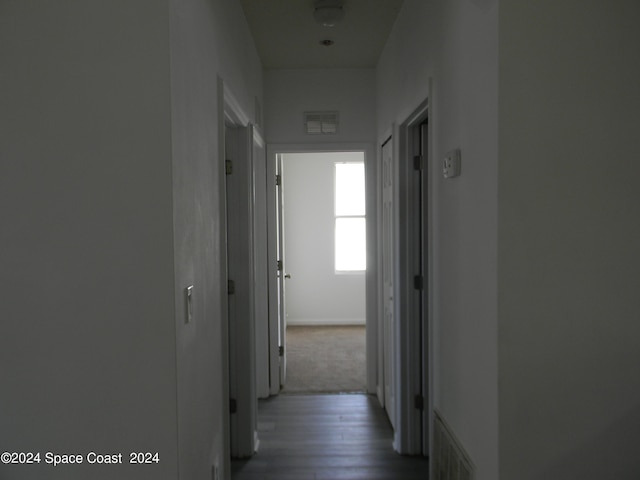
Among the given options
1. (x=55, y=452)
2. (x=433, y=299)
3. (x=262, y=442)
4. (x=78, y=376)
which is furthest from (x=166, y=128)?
(x=262, y=442)

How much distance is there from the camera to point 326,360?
17.3ft

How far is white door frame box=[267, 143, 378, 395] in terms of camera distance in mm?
4148

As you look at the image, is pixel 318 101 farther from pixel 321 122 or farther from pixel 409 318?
pixel 409 318

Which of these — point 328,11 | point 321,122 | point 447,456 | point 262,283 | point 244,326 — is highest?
point 328,11

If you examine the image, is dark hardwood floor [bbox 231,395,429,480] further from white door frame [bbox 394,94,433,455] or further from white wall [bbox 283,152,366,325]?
white wall [bbox 283,152,366,325]

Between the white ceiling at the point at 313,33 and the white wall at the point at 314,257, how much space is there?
9.62 feet

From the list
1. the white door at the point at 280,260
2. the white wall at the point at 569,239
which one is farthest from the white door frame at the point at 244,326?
the white wall at the point at 569,239

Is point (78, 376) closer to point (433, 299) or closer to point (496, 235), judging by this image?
point (496, 235)

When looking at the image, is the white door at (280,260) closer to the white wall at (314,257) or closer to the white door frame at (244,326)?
the white door frame at (244,326)

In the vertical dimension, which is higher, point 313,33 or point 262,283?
point 313,33

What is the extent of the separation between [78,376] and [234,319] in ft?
5.22

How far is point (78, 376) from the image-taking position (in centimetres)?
147

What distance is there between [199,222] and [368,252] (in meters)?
2.51

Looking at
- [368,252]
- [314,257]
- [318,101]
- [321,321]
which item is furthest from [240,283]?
[321,321]
